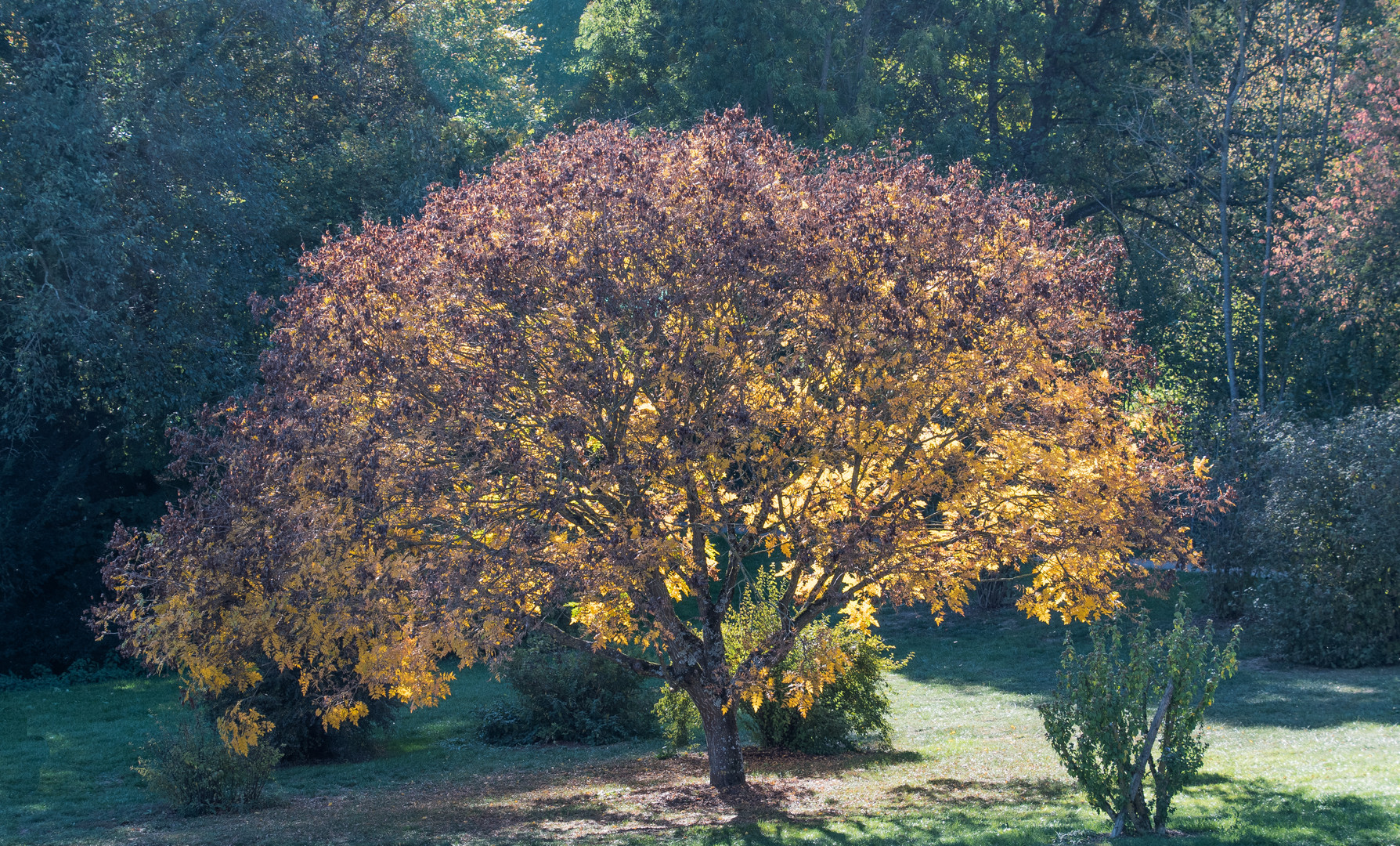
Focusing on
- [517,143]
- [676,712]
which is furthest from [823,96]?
[676,712]

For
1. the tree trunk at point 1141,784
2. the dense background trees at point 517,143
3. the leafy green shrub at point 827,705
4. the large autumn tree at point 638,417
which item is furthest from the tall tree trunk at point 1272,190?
the tree trunk at point 1141,784

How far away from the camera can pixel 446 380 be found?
7.55 metres

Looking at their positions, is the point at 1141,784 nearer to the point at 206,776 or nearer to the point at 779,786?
the point at 779,786

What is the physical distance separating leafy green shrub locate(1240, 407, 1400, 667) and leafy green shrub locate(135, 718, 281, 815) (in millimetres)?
12942

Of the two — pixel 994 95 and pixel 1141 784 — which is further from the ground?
pixel 994 95

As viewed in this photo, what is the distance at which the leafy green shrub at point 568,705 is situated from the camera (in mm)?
14586

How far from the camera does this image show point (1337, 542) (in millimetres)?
14789

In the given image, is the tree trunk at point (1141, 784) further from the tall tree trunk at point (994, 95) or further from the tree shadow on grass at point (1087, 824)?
the tall tree trunk at point (994, 95)

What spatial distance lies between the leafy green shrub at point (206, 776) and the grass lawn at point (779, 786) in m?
0.24

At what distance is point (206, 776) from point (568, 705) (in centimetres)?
511

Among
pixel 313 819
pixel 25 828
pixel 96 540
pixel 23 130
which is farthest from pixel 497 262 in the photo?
pixel 96 540

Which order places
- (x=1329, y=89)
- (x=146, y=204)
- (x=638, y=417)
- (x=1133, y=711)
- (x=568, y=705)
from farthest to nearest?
(x=1329, y=89) → (x=146, y=204) → (x=568, y=705) → (x=638, y=417) → (x=1133, y=711)

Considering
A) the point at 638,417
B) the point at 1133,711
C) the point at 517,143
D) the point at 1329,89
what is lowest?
the point at 1133,711

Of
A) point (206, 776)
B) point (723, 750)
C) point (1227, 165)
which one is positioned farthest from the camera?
point (1227, 165)
